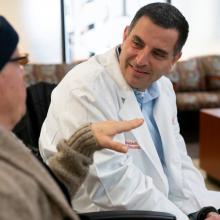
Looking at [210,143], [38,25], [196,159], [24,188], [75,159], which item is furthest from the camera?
[38,25]

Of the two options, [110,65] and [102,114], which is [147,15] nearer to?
[110,65]

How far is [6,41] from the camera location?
34.8 inches

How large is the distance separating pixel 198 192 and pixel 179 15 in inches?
28.4

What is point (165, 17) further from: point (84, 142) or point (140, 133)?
point (84, 142)

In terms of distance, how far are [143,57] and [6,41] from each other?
2.51 feet

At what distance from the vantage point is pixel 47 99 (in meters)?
1.74

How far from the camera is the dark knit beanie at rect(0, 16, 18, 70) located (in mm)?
876

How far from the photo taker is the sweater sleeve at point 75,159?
1116 millimetres

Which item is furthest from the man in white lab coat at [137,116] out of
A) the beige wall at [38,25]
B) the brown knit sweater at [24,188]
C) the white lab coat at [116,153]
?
the beige wall at [38,25]

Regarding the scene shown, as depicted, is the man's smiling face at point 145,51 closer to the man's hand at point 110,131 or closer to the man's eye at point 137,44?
the man's eye at point 137,44

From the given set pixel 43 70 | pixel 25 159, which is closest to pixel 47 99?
pixel 25 159

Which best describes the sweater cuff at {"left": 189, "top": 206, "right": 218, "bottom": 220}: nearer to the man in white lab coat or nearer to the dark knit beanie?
the man in white lab coat

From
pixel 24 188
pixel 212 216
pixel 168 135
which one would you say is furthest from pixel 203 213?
pixel 24 188

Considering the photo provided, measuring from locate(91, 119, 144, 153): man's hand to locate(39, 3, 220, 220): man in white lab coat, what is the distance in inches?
9.8
